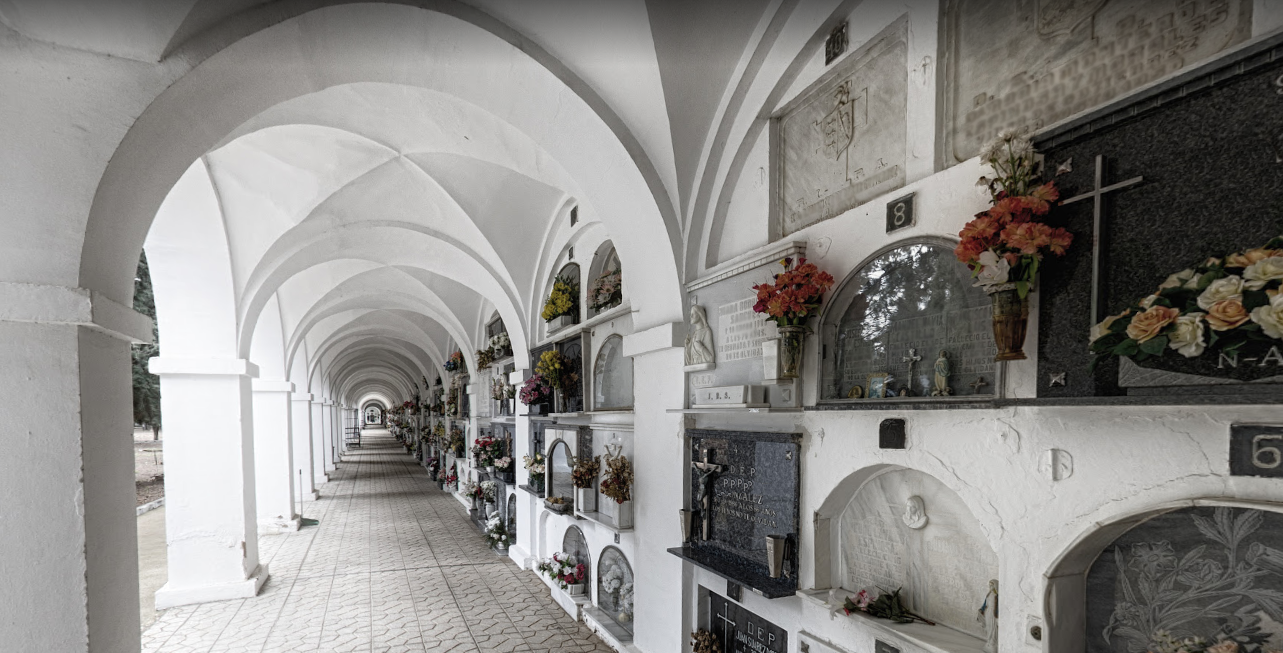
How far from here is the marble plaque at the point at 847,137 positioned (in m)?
3.42

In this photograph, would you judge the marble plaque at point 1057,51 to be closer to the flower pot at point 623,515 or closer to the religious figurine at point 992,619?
the religious figurine at point 992,619

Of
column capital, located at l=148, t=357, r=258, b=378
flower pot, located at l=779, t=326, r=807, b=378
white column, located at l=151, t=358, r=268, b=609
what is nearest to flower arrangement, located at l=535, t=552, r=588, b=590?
white column, located at l=151, t=358, r=268, b=609

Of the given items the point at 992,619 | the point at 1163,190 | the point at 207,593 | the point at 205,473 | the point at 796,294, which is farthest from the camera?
the point at 207,593

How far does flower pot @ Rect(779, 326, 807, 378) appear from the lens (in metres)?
3.86

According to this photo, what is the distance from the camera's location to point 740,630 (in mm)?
4699

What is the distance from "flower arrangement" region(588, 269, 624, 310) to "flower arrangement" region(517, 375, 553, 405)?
6.20 feet

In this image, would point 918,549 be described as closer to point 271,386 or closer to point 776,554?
point 776,554

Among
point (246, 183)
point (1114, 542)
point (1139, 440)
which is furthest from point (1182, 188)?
point (246, 183)

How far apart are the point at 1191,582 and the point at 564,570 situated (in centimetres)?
719

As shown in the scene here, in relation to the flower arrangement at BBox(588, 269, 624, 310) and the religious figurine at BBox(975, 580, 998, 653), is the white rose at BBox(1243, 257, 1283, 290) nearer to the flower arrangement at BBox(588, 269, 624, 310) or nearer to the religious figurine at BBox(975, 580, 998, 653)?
the religious figurine at BBox(975, 580, 998, 653)

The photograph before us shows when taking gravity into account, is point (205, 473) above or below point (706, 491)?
below

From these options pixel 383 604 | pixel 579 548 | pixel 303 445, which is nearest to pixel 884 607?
pixel 579 548

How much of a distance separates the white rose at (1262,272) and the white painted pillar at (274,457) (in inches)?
590

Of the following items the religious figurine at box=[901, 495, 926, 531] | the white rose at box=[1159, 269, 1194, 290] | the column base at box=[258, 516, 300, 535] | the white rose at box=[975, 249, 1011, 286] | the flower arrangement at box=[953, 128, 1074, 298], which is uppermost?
the flower arrangement at box=[953, 128, 1074, 298]
